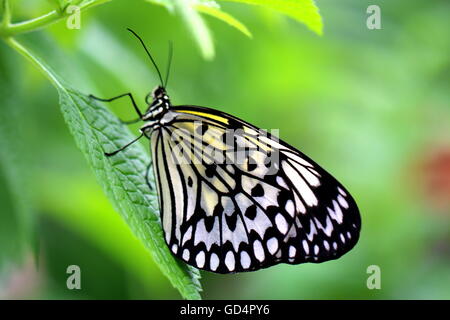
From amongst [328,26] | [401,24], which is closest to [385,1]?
[401,24]

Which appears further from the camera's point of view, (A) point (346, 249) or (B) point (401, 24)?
(B) point (401, 24)

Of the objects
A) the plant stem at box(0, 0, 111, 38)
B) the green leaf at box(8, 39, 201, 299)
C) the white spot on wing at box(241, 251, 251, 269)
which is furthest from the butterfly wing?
the plant stem at box(0, 0, 111, 38)

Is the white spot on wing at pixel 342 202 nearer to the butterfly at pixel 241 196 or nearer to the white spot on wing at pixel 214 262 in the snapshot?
the butterfly at pixel 241 196

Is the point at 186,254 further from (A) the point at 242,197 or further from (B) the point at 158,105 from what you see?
(B) the point at 158,105

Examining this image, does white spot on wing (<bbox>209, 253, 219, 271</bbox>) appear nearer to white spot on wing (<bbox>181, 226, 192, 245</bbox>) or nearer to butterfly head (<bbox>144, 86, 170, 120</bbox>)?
white spot on wing (<bbox>181, 226, 192, 245</bbox>)

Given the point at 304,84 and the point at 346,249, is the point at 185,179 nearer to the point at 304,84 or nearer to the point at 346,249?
the point at 346,249
